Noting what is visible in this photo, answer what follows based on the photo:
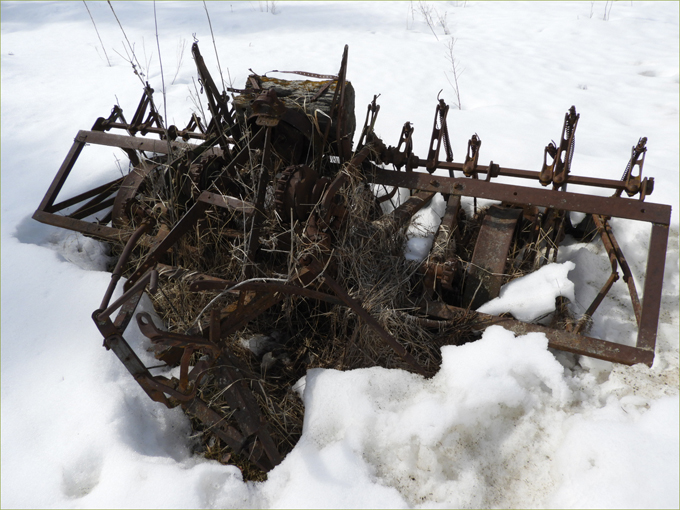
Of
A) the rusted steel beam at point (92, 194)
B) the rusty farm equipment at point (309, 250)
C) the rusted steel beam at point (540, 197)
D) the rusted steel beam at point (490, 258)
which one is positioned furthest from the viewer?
the rusted steel beam at point (92, 194)

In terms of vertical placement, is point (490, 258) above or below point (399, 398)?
above

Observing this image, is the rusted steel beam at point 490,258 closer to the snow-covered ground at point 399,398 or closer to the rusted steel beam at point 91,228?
the snow-covered ground at point 399,398

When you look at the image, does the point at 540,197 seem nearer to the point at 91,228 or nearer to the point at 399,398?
the point at 399,398

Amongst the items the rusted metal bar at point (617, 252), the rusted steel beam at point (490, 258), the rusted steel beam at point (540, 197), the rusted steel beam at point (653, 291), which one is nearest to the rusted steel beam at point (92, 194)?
the rusted steel beam at point (540, 197)

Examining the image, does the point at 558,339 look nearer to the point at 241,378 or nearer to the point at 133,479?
the point at 241,378

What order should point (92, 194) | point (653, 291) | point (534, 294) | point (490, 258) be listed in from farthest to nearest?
1. point (92, 194)
2. point (490, 258)
3. point (534, 294)
4. point (653, 291)

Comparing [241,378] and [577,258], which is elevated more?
[577,258]

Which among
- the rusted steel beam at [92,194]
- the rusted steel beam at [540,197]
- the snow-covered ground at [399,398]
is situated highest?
the rusted steel beam at [540,197]

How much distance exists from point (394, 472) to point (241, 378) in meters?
0.80

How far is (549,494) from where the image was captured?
1.88 metres

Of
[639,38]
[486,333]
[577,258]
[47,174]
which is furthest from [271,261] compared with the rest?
[639,38]

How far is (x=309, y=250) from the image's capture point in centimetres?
224

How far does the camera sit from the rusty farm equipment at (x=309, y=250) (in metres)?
2.20

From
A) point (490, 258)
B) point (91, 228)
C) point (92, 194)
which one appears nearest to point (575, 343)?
point (490, 258)
